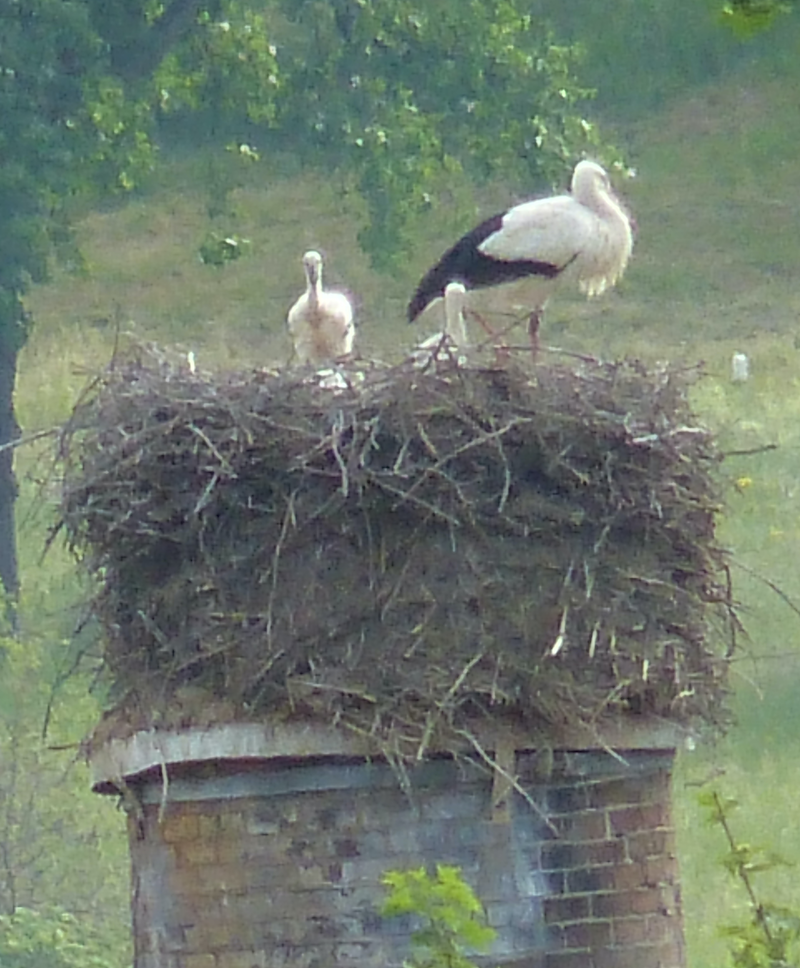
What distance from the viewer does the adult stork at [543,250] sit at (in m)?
9.94

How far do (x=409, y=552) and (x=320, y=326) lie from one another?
338cm

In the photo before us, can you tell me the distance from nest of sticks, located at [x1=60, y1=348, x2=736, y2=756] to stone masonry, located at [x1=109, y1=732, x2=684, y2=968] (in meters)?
0.16

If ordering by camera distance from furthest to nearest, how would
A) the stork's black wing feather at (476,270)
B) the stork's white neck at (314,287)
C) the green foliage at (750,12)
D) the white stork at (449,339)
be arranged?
the stork's white neck at (314,287) → the stork's black wing feather at (476,270) → the white stork at (449,339) → the green foliage at (750,12)

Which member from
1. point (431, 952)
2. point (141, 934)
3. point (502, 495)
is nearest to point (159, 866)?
point (141, 934)

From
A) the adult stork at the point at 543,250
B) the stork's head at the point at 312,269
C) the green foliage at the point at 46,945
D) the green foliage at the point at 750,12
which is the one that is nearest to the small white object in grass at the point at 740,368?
the green foliage at the point at 46,945

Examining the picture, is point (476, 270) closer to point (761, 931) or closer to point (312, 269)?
point (312, 269)

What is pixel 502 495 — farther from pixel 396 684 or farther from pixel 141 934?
pixel 141 934

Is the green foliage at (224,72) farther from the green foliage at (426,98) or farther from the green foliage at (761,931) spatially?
the green foliage at (761,931)

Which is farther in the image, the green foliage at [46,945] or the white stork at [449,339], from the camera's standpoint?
the green foliage at [46,945]

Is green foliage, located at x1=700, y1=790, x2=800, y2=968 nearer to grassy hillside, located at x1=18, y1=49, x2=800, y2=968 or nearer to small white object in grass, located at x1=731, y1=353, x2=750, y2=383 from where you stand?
grassy hillside, located at x1=18, y1=49, x2=800, y2=968

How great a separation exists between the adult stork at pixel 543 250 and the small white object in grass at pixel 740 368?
11247 millimetres

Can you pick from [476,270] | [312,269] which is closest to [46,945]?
[312,269]

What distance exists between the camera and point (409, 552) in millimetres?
7176

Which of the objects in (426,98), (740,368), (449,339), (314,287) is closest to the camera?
(449,339)
